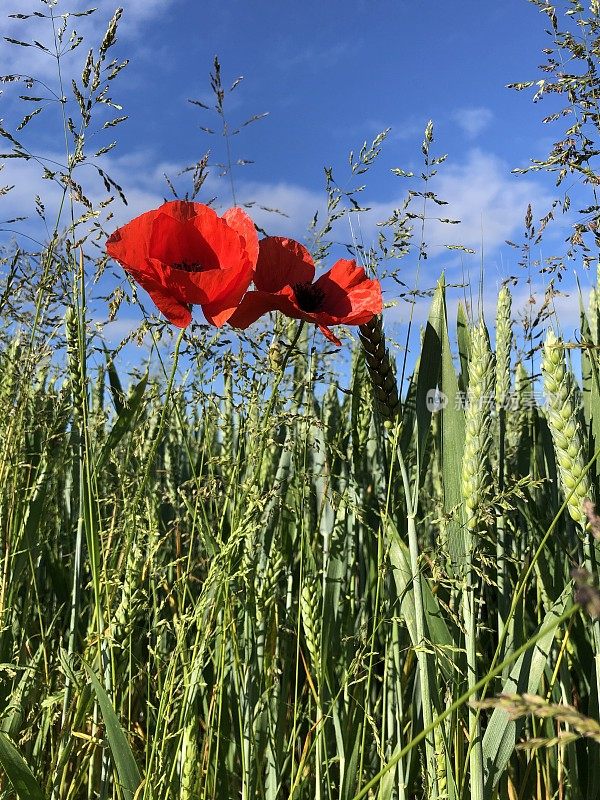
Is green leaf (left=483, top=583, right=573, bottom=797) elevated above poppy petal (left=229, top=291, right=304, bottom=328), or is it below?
below

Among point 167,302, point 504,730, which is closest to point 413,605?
point 504,730

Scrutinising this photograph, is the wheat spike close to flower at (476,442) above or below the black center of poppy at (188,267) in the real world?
below

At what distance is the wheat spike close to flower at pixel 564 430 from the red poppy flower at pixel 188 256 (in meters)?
0.42

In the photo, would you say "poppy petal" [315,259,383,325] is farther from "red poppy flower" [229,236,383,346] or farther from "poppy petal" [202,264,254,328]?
"poppy petal" [202,264,254,328]

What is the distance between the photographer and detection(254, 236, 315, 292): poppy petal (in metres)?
0.97

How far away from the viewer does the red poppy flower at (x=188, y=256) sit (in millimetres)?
865

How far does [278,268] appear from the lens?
0.98m

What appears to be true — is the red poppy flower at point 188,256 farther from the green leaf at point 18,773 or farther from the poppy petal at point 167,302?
the green leaf at point 18,773

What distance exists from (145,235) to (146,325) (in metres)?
0.20

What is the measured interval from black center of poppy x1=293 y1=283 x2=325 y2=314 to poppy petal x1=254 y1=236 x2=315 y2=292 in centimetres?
1

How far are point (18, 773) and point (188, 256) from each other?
711 mm

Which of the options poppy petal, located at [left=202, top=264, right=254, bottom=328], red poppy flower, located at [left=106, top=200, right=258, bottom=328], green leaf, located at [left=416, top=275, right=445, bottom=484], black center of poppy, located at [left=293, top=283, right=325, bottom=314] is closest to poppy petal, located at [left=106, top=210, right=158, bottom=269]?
red poppy flower, located at [left=106, top=200, right=258, bottom=328]

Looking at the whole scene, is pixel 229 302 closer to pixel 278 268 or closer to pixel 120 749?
pixel 278 268

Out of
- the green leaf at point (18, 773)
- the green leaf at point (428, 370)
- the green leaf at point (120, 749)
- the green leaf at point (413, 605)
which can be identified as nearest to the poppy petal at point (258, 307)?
the green leaf at point (428, 370)
